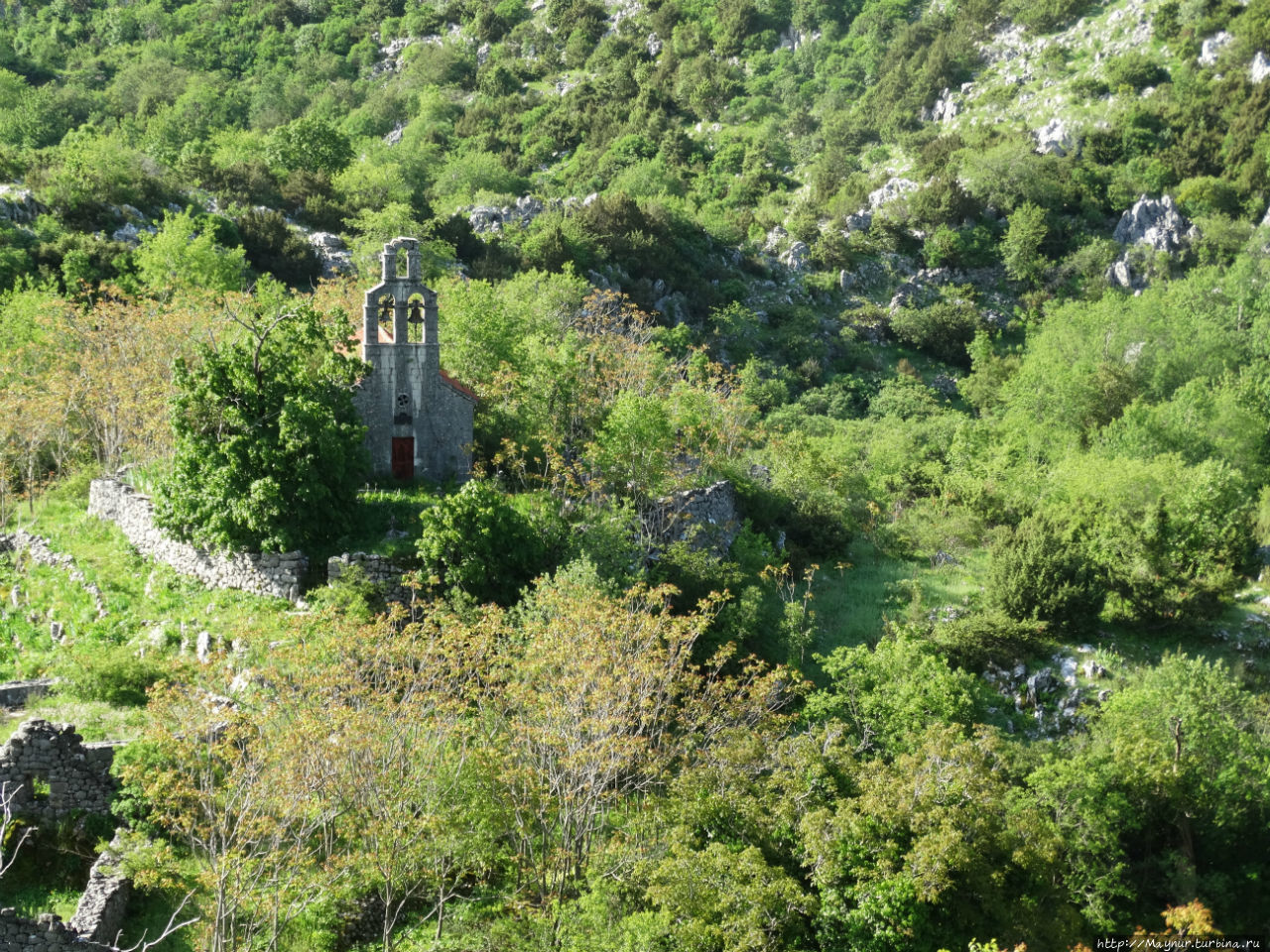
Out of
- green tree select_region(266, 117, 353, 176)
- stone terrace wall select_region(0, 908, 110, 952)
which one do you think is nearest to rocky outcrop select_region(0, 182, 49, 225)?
green tree select_region(266, 117, 353, 176)

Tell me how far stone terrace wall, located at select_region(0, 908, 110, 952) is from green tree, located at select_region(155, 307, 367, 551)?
8.97 metres

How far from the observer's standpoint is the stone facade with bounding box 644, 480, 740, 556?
25.8 m

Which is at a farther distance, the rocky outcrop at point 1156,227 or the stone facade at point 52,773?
the rocky outcrop at point 1156,227

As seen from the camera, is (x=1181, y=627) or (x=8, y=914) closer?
(x=8, y=914)

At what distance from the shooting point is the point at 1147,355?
43.5m

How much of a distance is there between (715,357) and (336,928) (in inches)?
1491

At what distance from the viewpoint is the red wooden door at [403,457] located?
2511 cm

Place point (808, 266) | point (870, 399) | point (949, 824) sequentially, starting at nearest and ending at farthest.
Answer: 1. point (949, 824)
2. point (870, 399)
3. point (808, 266)

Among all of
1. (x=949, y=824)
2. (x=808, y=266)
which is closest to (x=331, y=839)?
(x=949, y=824)

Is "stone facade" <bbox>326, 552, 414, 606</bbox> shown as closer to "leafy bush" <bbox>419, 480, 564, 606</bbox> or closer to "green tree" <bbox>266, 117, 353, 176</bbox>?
"leafy bush" <bbox>419, 480, 564, 606</bbox>

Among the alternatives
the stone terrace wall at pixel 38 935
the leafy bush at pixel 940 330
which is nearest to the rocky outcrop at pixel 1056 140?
the leafy bush at pixel 940 330

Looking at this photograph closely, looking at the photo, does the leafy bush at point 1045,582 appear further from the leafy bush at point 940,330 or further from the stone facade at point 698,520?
the leafy bush at point 940,330

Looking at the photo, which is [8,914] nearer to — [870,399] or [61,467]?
[61,467]

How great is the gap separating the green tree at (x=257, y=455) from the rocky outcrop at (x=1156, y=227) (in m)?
53.2
